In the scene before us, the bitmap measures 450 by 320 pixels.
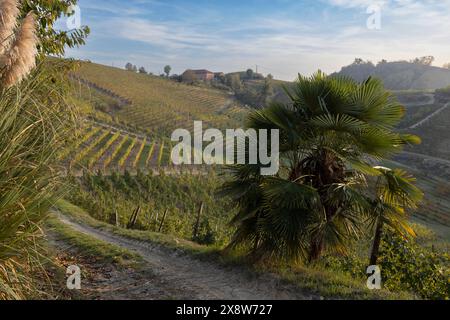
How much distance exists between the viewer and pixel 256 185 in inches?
231

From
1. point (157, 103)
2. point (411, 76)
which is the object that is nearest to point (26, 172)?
point (157, 103)

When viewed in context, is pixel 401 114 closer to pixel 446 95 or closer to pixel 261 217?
pixel 261 217

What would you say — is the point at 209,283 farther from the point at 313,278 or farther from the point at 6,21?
the point at 6,21

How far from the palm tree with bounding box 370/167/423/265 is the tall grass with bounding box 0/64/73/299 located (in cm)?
410

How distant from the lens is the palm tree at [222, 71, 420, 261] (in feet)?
17.4

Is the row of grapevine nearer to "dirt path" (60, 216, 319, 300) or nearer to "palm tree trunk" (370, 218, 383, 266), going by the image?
"dirt path" (60, 216, 319, 300)

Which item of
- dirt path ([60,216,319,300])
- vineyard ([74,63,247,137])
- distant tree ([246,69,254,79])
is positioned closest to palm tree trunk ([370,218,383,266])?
dirt path ([60,216,319,300])

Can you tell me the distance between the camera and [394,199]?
18.4 ft

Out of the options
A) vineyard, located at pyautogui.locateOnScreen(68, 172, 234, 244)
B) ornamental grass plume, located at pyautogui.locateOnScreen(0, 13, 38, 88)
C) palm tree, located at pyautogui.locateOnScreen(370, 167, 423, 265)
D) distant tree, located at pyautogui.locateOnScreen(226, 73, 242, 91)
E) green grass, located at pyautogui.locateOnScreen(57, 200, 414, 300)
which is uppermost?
distant tree, located at pyautogui.locateOnScreen(226, 73, 242, 91)

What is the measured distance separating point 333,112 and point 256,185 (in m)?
1.53

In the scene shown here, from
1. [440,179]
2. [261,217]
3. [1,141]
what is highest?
[1,141]

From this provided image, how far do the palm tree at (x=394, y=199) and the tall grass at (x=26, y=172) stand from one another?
Answer: 4.10m
